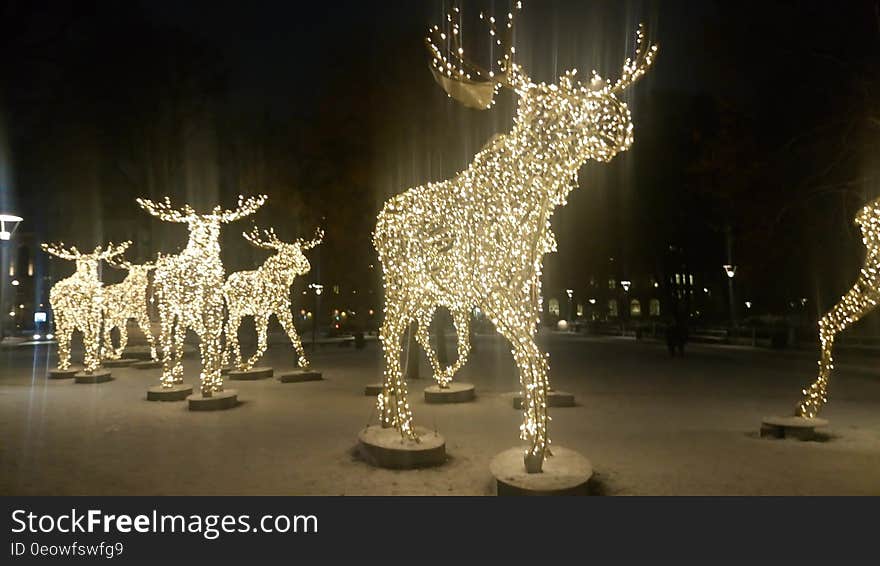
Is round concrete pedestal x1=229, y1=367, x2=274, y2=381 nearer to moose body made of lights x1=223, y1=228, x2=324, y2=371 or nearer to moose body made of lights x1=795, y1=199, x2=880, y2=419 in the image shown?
moose body made of lights x1=223, y1=228, x2=324, y2=371

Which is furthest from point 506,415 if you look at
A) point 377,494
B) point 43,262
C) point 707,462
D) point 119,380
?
point 43,262

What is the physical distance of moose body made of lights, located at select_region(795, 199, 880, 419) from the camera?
891cm

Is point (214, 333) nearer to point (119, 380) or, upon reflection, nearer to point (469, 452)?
point (119, 380)

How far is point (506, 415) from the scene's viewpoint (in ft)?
36.2

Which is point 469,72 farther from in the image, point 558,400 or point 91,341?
point 91,341

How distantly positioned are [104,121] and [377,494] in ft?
67.8

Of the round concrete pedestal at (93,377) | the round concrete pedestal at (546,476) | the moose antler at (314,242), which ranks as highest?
the moose antler at (314,242)

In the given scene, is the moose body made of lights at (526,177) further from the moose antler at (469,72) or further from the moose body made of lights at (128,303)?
the moose body made of lights at (128,303)

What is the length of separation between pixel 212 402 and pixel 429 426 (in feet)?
13.1

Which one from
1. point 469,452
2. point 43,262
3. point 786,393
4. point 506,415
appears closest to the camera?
point 469,452

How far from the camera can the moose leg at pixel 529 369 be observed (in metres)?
6.33

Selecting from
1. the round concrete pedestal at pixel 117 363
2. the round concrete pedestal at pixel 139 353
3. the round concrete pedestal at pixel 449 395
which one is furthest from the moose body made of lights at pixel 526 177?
the round concrete pedestal at pixel 139 353

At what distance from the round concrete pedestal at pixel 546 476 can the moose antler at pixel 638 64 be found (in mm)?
3526

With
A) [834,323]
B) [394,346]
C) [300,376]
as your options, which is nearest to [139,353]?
[300,376]
